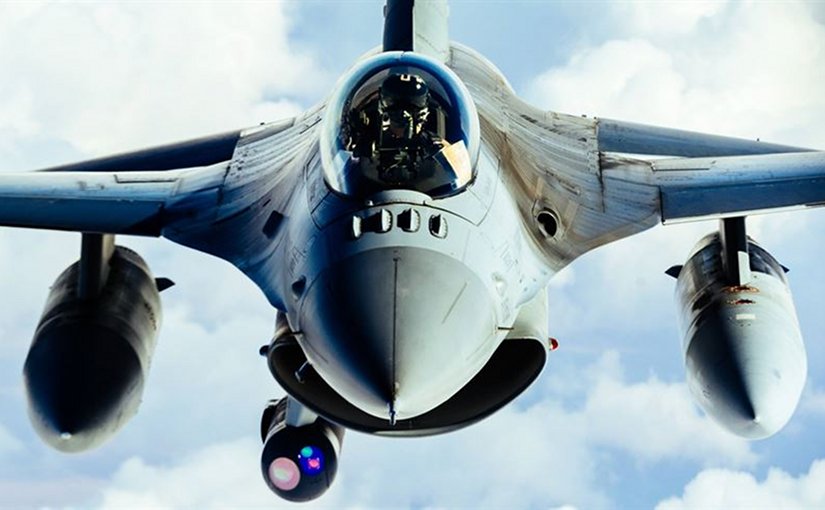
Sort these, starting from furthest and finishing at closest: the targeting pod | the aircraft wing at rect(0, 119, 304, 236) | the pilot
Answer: the targeting pod, the aircraft wing at rect(0, 119, 304, 236), the pilot

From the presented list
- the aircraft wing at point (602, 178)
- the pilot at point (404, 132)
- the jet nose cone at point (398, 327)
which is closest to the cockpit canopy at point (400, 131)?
the pilot at point (404, 132)

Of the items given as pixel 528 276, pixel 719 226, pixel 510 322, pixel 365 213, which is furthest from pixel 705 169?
pixel 365 213

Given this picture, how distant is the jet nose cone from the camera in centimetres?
823

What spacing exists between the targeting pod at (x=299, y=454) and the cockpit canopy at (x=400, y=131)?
6.39 metres

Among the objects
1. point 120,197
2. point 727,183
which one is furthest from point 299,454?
point 727,183

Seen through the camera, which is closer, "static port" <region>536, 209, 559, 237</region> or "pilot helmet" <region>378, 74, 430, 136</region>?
"pilot helmet" <region>378, 74, 430, 136</region>

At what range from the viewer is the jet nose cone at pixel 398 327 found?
8227mm

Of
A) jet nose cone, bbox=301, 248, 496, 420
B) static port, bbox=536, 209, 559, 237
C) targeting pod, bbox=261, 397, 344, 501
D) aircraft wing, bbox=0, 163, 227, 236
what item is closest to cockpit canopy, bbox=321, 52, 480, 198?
jet nose cone, bbox=301, 248, 496, 420

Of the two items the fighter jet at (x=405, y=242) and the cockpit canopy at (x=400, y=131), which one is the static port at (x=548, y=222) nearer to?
the fighter jet at (x=405, y=242)

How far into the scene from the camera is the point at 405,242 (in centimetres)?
855

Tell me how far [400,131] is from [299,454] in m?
7.08

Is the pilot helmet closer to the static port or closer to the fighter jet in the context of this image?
the fighter jet

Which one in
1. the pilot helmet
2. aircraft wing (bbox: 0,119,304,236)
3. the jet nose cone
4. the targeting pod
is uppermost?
aircraft wing (bbox: 0,119,304,236)

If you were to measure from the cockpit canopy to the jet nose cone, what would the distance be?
0.81m
